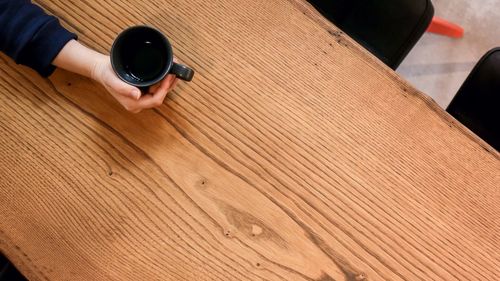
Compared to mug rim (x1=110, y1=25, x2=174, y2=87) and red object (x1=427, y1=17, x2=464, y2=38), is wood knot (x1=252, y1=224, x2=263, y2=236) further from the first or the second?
red object (x1=427, y1=17, x2=464, y2=38)

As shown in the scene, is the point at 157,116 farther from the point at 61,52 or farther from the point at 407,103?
the point at 407,103

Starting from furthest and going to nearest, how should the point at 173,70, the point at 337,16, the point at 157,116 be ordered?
the point at 337,16, the point at 157,116, the point at 173,70

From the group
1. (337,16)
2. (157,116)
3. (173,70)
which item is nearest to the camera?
(173,70)

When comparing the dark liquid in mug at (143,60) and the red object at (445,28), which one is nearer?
the dark liquid in mug at (143,60)

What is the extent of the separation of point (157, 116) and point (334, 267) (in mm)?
440

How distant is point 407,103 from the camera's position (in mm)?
871

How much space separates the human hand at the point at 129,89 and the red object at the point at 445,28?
133cm

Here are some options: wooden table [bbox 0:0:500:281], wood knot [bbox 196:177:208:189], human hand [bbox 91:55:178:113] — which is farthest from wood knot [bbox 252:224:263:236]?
human hand [bbox 91:55:178:113]

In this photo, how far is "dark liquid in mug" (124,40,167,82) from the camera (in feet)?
→ 2.63

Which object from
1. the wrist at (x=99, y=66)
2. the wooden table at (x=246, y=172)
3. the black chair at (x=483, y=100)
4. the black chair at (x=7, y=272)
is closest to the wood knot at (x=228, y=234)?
the wooden table at (x=246, y=172)

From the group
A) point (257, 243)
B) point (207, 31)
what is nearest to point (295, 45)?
point (207, 31)

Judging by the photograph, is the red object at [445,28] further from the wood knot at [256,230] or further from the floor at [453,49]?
the wood knot at [256,230]

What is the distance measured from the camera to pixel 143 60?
31.9 inches

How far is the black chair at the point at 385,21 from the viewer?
1070 mm
